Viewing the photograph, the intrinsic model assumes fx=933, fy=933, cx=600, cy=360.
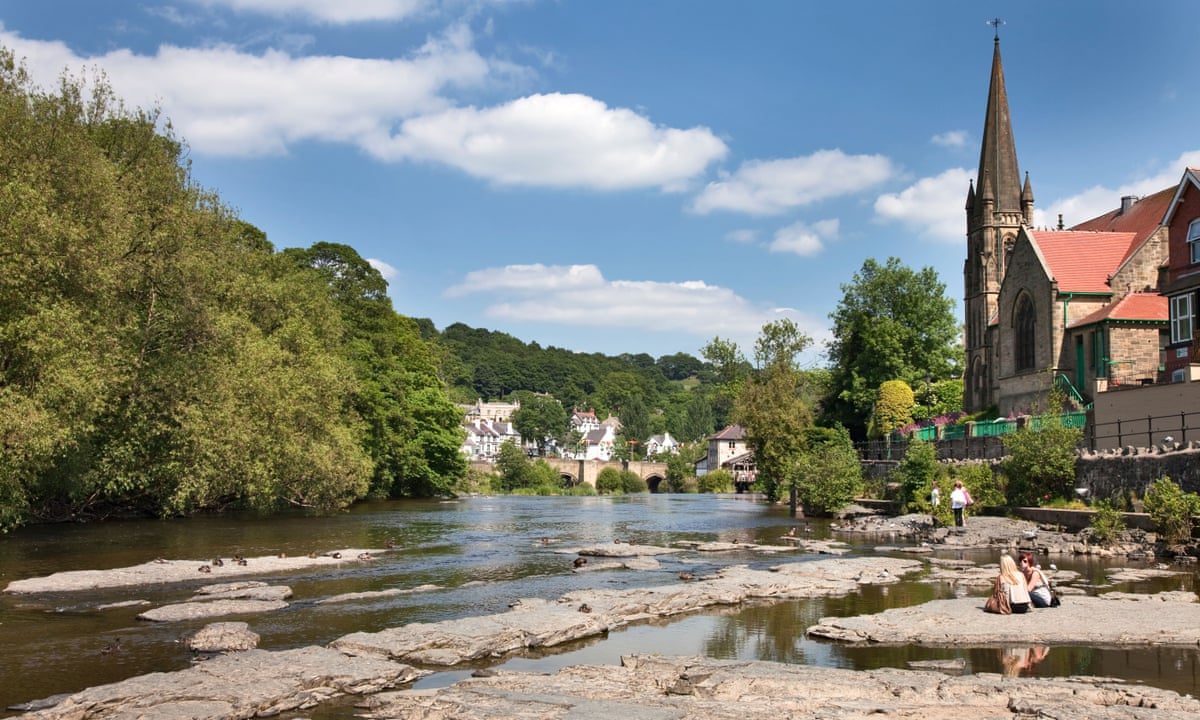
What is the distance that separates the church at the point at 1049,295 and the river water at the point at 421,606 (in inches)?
740

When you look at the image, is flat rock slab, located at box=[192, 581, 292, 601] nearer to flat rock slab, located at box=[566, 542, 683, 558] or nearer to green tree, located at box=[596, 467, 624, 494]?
flat rock slab, located at box=[566, 542, 683, 558]

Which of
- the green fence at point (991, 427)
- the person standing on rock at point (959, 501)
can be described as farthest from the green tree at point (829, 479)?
the person standing on rock at point (959, 501)

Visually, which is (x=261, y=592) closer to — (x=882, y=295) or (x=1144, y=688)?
(x=1144, y=688)

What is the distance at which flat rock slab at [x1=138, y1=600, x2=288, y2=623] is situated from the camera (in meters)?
15.4

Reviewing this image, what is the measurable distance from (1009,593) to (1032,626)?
1070mm

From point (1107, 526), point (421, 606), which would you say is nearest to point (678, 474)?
point (1107, 526)

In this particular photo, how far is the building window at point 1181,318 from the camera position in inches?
1371

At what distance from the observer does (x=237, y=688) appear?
10125 mm

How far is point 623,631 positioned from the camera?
14.5 m

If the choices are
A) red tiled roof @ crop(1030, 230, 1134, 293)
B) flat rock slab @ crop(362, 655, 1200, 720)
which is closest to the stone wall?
flat rock slab @ crop(362, 655, 1200, 720)

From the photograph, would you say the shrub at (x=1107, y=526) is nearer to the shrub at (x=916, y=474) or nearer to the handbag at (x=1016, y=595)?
the shrub at (x=916, y=474)

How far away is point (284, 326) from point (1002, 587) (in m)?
38.4

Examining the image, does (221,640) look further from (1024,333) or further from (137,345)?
(1024,333)

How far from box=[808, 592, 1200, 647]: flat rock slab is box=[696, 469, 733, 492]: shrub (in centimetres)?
9384
